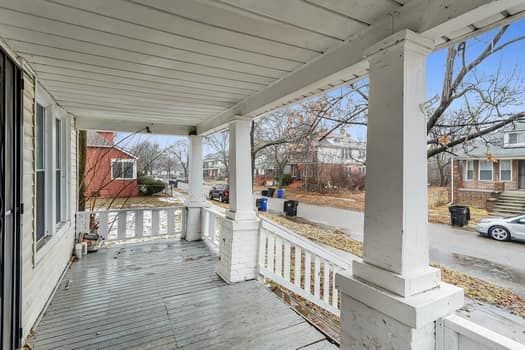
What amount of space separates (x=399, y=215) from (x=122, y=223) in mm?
5118

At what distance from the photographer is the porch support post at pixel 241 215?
11.0 feet

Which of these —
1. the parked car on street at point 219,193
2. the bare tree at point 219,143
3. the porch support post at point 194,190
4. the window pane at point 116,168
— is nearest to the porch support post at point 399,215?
the porch support post at point 194,190

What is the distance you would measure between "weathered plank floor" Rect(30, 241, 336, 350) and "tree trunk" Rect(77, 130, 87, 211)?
1695 mm

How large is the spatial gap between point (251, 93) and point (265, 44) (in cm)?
112

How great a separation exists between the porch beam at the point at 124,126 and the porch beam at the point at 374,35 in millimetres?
2875

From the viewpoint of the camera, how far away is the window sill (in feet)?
8.58

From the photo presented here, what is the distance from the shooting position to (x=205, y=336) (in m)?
2.32

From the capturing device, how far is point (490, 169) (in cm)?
158

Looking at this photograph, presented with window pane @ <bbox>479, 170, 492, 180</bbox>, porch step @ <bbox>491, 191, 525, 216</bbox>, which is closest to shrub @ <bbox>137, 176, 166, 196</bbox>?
window pane @ <bbox>479, 170, 492, 180</bbox>

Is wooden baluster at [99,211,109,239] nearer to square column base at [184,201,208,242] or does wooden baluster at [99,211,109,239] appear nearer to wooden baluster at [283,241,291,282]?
square column base at [184,201,208,242]

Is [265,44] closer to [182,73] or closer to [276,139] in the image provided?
[182,73]

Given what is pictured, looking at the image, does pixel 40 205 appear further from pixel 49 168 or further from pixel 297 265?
pixel 297 265

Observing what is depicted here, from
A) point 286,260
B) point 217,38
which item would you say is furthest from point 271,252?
point 217,38

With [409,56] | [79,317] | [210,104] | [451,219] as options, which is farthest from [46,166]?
[451,219]
